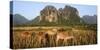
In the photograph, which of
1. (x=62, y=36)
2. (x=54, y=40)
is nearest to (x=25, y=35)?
(x=54, y=40)

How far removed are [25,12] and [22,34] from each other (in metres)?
0.25

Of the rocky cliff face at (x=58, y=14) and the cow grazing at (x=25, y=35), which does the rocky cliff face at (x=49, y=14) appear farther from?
the cow grazing at (x=25, y=35)

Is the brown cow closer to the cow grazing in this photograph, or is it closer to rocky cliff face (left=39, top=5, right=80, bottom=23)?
rocky cliff face (left=39, top=5, right=80, bottom=23)

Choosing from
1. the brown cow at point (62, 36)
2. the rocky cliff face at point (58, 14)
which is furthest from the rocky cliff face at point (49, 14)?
the brown cow at point (62, 36)

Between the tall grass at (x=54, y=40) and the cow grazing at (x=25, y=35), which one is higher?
the cow grazing at (x=25, y=35)

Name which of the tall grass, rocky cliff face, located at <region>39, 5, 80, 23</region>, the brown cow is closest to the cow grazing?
the tall grass

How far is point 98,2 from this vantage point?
2338mm

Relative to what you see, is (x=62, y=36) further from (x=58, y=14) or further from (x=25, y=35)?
(x=25, y=35)

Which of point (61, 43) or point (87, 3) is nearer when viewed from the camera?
point (61, 43)

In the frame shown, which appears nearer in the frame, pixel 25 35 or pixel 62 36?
pixel 25 35

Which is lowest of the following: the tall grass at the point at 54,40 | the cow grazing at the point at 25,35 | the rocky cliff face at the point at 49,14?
the tall grass at the point at 54,40
